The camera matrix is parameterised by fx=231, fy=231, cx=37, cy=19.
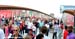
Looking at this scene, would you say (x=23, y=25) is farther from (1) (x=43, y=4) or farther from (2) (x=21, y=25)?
(1) (x=43, y=4)

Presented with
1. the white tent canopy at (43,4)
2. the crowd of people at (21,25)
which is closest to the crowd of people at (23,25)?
the crowd of people at (21,25)

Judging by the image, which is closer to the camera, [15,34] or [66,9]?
[15,34]

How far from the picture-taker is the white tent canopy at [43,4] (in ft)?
14.1

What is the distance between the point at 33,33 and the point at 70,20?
74 centimetres

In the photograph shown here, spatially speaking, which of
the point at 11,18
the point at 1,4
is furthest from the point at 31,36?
the point at 1,4

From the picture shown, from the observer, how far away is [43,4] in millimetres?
4410

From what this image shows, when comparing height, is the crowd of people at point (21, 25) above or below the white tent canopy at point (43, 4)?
below

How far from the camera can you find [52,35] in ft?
14.9

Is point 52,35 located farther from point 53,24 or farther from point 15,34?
point 15,34

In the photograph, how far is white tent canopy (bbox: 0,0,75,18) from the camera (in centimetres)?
429

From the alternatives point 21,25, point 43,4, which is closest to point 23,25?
point 21,25

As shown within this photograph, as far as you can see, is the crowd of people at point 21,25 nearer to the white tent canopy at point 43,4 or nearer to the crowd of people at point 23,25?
the crowd of people at point 23,25

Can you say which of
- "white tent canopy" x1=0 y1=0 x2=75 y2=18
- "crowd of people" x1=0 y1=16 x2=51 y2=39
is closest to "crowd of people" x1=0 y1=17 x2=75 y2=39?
"crowd of people" x1=0 y1=16 x2=51 y2=39

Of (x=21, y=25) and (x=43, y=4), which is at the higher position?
(x=43, y=4)
